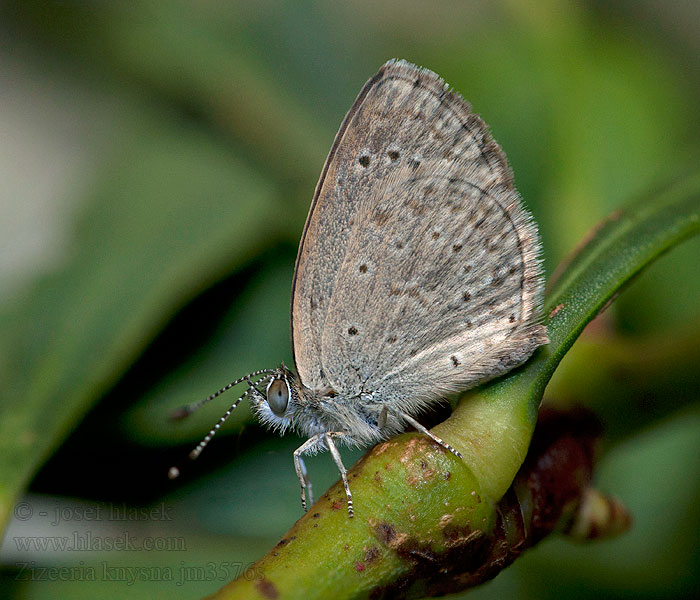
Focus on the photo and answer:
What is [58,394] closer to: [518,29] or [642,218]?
[642,218]

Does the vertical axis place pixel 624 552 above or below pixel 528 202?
below

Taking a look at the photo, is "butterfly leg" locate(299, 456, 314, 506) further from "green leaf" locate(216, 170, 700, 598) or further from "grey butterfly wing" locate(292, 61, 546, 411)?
"green leaf" locate(216, 170, 700, 598)

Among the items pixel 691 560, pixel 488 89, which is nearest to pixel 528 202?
pixel 488 89
